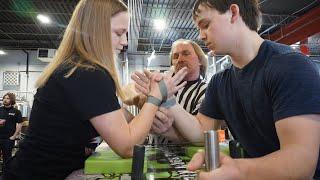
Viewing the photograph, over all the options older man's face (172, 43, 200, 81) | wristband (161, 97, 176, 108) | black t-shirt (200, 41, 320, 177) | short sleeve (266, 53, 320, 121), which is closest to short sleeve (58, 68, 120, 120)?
wristband (161, 97, 176, 108)

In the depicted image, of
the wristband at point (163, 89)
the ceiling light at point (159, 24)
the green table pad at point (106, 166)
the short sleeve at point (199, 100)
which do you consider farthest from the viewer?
the ceiling light at point (159, 24)

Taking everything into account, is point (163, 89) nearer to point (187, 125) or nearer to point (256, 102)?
point (187, 125)

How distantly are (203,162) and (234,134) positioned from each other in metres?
0.80

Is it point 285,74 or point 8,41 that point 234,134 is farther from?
point 8,41

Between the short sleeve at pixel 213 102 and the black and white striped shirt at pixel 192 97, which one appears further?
the black and white striped shirt at pixel 192 97

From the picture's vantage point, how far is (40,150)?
1201 millimetres

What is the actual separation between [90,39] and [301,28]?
753cm

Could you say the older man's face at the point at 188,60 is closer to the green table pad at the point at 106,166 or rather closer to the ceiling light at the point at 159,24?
the green table pad at the point at 106,166

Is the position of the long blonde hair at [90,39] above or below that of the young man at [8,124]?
above

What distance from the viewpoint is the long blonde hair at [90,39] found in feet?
4.40

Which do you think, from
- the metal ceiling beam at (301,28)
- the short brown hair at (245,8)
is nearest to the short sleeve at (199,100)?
the short brown hair at (245,8)

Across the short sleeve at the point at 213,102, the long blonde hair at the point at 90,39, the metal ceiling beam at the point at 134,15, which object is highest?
the metal ceiling beam at the point at 134,15

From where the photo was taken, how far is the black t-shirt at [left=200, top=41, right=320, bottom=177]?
86 centimetres

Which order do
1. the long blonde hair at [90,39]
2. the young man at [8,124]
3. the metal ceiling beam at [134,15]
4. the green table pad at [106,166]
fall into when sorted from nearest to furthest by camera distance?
the green table pad at [106,166]
the long blonde hair at [90,39]
the metal ceiling beam at [134,15]
the young man at [8,124]
